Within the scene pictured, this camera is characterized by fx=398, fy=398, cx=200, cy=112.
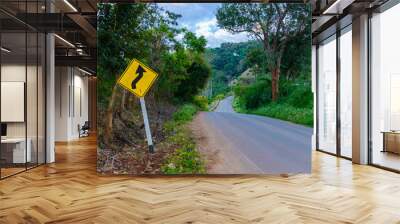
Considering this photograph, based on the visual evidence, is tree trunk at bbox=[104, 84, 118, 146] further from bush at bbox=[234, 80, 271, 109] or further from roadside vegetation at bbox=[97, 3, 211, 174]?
bush at bbox=[234, 80, 271, 109]

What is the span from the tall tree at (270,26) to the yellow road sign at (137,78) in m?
1.50

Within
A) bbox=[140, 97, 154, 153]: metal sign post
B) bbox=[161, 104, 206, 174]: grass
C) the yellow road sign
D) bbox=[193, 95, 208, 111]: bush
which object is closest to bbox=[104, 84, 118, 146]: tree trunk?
the yellow road sign

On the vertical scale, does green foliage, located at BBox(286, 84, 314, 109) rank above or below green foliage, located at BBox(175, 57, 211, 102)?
below

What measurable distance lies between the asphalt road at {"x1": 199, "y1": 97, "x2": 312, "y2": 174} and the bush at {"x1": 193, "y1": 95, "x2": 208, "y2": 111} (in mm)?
451

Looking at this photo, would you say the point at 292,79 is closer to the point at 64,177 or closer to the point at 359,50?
the point at 359,50

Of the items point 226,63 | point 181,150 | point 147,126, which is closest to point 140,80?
point 147,126

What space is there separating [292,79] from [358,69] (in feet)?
8.20

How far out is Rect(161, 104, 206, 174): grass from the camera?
654 cm

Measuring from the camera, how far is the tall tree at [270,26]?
6684 mm

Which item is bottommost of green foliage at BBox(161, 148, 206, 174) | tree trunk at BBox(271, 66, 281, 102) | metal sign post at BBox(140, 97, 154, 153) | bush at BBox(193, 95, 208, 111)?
green foliage at BBox(161, 148, 206, 174)

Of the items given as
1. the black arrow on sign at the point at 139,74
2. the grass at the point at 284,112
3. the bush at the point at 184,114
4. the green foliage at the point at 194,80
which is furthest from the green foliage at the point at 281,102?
the black arrow on sign at the point at 139,74

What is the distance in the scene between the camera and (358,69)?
8.33 m

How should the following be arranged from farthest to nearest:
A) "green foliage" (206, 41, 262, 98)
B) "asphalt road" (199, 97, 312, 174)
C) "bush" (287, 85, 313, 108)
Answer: "green foliage" (206, 41, 262, 98) < "bush" (287, 85, 313, 108) < "asphalt road" (199, 97, 312, 174)

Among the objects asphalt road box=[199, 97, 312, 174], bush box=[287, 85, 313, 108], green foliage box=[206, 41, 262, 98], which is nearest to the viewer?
asphalt road box=[199, 97, 312, 174]
